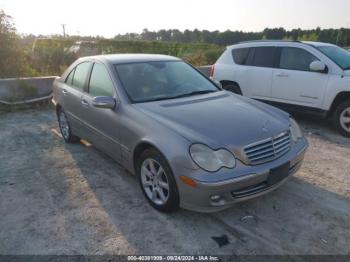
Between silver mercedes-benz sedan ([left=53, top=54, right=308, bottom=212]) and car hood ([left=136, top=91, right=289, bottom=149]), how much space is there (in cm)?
1

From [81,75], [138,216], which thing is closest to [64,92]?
[81,75]

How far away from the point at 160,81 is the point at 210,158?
161 centimetres

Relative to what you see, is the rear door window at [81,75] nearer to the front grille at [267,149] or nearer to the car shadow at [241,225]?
the car shadow at [241,225]

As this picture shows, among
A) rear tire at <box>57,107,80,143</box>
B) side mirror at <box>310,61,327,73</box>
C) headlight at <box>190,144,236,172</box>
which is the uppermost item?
side mirror at <box>310,61,327,73</box>

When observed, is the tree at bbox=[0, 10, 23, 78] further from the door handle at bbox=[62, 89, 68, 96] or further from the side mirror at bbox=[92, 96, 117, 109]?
the side mirror at bbox=[92, 96, 117, 109]

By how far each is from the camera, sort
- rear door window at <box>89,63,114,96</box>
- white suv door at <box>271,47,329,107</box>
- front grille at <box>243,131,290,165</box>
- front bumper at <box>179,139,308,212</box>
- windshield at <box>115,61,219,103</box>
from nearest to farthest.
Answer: front bumper at <box>179,139,308,212</box>
front grille at <box>243,131,290,165</box>
windshield at <box>115,61,219,103</box>
rear door window at <box>89,63,114,96</box>
white suv door at <box>271,47,329,107</box>

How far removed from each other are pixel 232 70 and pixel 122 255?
5497 mm

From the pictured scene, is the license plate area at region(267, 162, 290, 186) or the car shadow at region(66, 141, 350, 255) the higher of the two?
the license plate area at region(267, 162, 290, 186)

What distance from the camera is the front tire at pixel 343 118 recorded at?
5750mm

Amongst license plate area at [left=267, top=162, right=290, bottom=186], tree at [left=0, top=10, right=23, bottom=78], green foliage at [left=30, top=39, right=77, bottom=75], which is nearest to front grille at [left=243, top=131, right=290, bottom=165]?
license plate area at [left=267, top=162, right=290, bottom=186]

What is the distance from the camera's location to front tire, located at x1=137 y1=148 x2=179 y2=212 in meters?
3.12

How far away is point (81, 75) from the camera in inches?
190

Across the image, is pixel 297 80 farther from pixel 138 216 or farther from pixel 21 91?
pixel 21 91

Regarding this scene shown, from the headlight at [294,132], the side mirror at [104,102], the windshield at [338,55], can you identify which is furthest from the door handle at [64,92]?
the windshield at [338,55]
